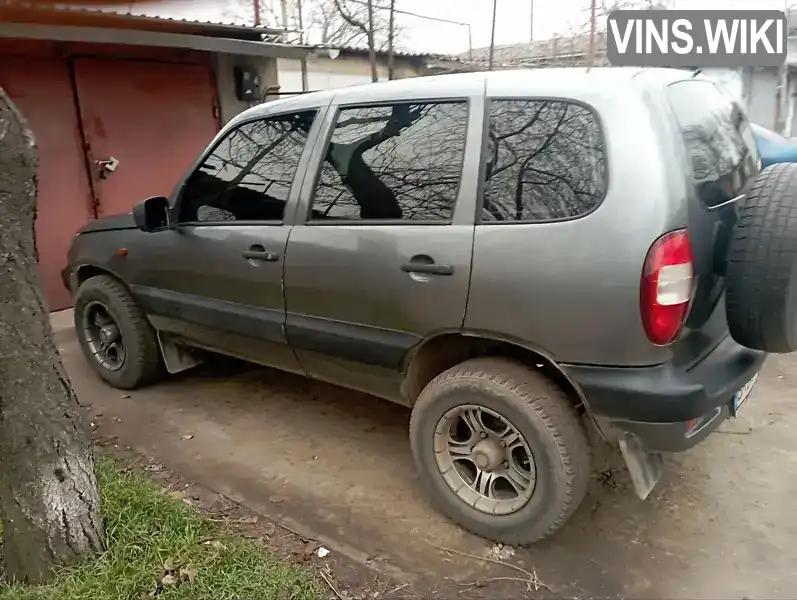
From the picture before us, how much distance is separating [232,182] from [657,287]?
7.67 feet

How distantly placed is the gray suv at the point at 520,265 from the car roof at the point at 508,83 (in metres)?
0.01

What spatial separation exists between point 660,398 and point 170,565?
1.97 meters

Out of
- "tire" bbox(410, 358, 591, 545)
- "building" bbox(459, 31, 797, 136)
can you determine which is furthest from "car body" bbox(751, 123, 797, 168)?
"building" bbox(459, 31, 797, 136)

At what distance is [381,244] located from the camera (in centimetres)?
293

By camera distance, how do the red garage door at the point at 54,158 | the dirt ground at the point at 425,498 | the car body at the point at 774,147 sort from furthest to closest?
the red garage door at the point at 54,158, the car body at the point at 774,147, the dirt ground at the point at 425,498

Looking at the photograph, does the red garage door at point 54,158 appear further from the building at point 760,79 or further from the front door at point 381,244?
the building at point 760,79

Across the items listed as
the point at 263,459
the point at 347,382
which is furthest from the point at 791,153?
the point at 263,459

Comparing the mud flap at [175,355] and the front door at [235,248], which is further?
the mud flap at [175,355]

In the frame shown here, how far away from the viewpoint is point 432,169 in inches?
113

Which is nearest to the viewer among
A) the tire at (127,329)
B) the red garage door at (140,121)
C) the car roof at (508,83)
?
the car roof at (508,83)

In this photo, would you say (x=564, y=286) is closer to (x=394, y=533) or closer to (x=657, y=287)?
(x=657, y=287)

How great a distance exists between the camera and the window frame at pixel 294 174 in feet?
11.0

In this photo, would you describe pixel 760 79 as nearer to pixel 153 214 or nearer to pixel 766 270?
pixel 766 270

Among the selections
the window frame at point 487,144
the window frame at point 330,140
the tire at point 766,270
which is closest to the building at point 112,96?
the window frame at point 330,140
